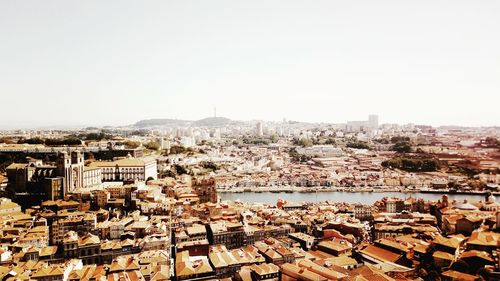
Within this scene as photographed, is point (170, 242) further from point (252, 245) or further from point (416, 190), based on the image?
point (416, 190)

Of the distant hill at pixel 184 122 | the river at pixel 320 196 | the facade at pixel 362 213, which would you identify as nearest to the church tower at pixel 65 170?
the river at pixel 320 196

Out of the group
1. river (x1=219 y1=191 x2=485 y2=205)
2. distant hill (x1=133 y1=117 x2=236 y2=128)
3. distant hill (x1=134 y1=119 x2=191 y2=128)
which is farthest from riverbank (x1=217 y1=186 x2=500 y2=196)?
distant hill (x1=134 y1=119 x2=191 y2=128)

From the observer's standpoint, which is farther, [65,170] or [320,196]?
[320,196]

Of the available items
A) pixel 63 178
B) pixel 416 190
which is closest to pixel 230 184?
pixel 416 190

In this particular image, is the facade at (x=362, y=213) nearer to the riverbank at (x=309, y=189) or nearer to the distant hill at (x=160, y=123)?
the riverbank at (x=309, y=189)

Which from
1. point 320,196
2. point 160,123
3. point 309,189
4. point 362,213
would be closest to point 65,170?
point 362,213

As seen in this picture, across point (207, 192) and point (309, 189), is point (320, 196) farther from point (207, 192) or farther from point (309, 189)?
point (207, 192)

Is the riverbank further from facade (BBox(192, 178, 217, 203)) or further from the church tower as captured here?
the church tower

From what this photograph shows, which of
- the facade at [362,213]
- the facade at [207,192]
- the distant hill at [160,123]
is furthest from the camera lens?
the distant hill at [160,123]

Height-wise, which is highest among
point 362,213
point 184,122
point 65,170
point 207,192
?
point 65,170
